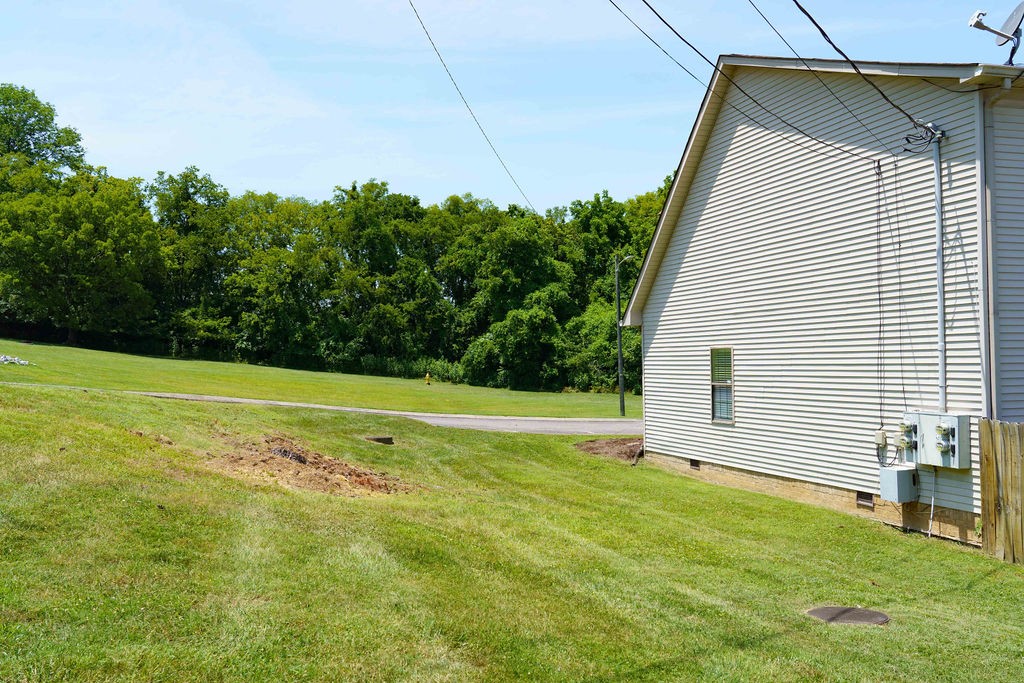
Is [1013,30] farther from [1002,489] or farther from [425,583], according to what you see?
[425,583]

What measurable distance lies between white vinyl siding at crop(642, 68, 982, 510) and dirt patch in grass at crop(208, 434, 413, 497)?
24.0 feet

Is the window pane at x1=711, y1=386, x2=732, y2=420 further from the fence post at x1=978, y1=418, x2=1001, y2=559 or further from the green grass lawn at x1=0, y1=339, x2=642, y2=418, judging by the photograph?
the green grass lawn at x1=0, y1=339, x2=642, y2=418

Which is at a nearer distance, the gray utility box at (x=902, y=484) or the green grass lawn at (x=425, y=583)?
the green grass lawn at (x=425, y=583)

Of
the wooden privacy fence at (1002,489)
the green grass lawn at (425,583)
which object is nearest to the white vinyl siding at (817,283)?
the wooden privacy fence at (1002,489)

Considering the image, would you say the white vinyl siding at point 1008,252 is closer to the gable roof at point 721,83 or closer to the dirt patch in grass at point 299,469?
the gable roof at point 721,83

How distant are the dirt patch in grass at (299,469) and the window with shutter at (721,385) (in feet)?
23.4

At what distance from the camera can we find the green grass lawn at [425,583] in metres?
5.47

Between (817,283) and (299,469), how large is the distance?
9669mm

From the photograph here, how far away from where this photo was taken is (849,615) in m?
7.71

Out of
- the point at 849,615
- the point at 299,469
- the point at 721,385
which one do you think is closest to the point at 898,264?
the point at 721,385

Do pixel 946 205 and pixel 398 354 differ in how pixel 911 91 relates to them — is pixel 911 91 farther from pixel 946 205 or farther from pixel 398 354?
pixel 398 354

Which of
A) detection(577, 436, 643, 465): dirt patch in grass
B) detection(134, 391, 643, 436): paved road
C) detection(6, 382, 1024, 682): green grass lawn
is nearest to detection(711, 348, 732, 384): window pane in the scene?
detection(577, 436, 643, 465): dirt patch in grass

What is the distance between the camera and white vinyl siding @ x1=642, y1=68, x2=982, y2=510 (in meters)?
11.3

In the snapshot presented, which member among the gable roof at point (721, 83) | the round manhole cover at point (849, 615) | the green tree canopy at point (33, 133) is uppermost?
the green tree canopy at point (33, 133)
